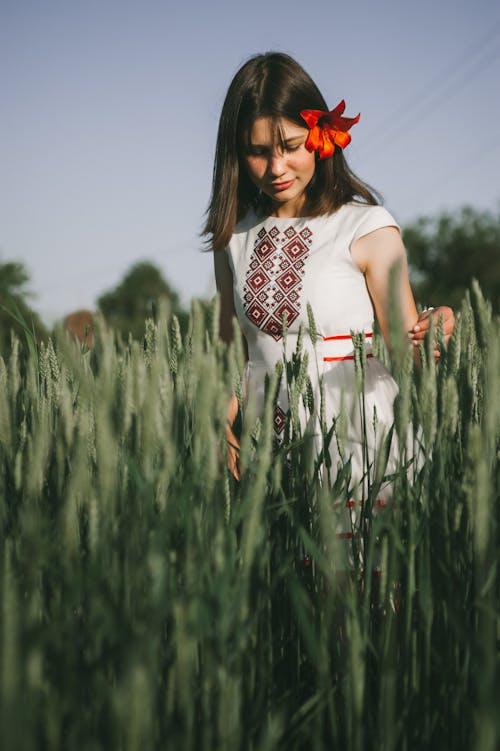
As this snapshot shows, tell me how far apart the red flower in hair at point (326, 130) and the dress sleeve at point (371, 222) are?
0.18m

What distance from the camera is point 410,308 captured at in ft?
6.45

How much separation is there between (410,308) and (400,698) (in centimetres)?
124

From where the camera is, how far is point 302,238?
2086 millimetres

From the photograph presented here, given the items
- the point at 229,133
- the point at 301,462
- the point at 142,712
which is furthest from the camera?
the point at 229,133

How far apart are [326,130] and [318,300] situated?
45 centimetres

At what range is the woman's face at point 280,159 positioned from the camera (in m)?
1.96

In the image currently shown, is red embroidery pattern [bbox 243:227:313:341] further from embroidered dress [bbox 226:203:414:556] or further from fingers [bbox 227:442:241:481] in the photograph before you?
fingers [bbox 227:442:241:481]

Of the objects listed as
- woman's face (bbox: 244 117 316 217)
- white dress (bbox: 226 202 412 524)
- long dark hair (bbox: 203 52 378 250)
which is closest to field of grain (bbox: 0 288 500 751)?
white dress (bbox: 226 202 412 524)

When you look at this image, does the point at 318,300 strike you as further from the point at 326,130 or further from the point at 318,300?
the point at 326,130

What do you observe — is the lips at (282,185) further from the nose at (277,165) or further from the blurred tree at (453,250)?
the blurred tree at (453,250)

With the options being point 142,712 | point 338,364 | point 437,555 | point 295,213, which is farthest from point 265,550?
point 295,213

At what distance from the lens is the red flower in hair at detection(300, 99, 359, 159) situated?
78.7 inches

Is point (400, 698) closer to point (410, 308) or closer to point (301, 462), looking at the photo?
point (301, 462)

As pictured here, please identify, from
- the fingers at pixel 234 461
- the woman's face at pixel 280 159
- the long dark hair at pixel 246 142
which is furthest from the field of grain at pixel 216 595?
the long dark hair at pixel 246 142
